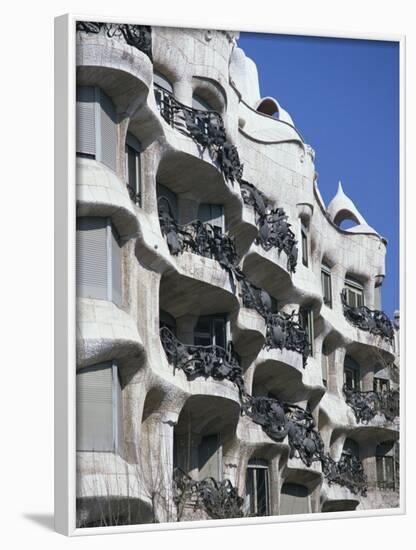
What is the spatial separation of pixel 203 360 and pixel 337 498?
230 centimetres

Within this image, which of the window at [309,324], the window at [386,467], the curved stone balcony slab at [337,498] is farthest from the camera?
the window at [309,324]

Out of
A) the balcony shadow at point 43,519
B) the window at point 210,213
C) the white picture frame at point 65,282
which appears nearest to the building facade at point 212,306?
the window at point 210,213

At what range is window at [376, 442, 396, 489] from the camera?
18828 mm

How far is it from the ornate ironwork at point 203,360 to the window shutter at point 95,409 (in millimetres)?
1280

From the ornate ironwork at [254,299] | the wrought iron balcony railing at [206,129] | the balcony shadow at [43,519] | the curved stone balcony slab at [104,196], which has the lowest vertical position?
the balcony shadow at [43,519]

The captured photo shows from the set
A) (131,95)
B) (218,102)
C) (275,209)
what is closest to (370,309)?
(275,209)

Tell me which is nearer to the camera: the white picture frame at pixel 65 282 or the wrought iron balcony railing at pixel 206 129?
the white picture frame at pixel 65 282

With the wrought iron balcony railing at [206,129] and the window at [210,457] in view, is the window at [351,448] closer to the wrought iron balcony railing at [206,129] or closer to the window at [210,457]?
the window at [210,457]

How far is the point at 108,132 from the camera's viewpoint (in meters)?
16.8

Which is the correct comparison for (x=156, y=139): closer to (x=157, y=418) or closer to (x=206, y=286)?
(x=206, y=286)

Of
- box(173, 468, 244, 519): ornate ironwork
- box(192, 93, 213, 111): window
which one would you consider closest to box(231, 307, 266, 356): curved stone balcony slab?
box(173, 468, 244, 519): ornate ironwork

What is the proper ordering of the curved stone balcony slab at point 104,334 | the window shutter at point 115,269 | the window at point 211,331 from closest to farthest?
the curved stone balcony slab at point 104,334 < the window shutter at point 115,269 < the window at point 211,331

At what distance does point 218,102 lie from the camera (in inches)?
733

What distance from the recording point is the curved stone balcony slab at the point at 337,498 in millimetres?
18688
